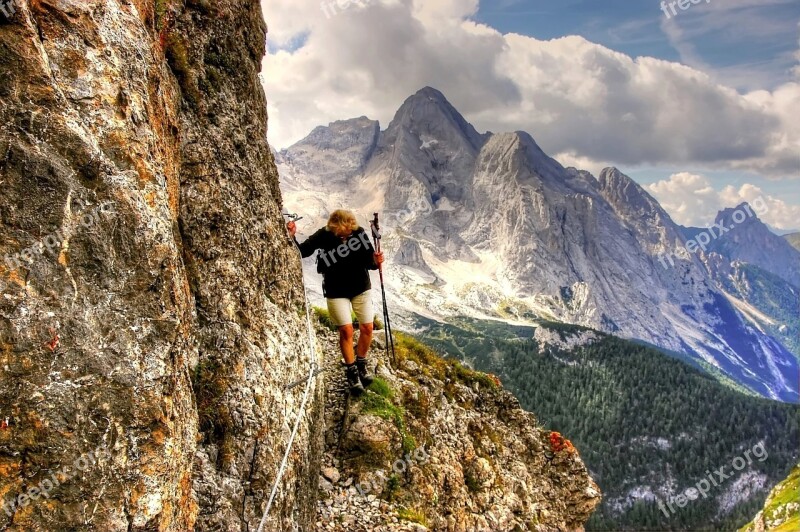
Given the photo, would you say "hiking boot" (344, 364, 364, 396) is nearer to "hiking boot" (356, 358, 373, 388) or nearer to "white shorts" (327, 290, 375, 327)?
"hiking boot" (356, 358, 373, 388)

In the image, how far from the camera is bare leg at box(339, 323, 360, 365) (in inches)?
543

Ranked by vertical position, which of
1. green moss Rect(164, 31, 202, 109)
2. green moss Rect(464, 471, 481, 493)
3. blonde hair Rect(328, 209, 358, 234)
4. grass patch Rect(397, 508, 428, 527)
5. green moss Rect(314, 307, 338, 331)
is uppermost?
green moss Rect(164, 31, 202, 109)

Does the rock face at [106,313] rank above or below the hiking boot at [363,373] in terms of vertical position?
above

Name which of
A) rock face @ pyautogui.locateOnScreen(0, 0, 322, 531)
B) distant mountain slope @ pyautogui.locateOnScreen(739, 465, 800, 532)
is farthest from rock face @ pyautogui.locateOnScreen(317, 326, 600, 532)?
distant mountain slope @ pyautogui.locateOnScreen(739, 465, 800, 532)

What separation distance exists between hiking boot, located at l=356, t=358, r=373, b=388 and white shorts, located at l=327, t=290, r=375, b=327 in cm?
227

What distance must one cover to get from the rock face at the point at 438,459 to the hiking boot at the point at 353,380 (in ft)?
1.07

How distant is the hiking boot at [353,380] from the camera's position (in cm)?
1557

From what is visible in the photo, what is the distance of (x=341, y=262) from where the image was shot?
43.7 feet

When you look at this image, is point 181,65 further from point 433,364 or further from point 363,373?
point 433,364

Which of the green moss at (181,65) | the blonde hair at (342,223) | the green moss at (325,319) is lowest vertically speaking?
the green moss at (325,319)

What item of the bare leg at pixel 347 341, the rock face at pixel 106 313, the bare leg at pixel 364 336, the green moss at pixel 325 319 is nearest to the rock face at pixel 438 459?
the green moss at pixel 325 319

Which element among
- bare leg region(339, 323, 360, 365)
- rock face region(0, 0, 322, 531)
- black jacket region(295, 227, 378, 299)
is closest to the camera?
rock face region(0, 0, 322, 531)

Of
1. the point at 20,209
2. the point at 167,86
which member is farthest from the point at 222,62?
the point at 20,209

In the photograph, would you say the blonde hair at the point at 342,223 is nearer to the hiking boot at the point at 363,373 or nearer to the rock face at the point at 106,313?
the rock face at the point at 106,313
